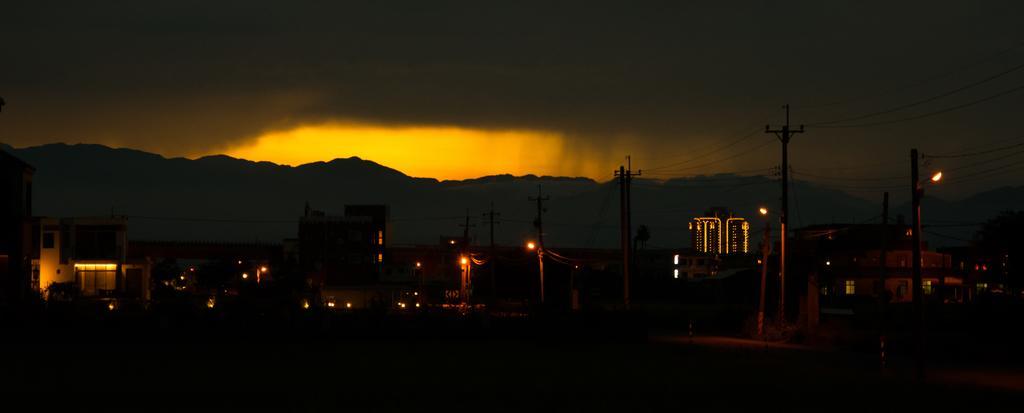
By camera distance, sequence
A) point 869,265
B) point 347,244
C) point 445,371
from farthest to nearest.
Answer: point 347,244 < point 869,265 < point 445,371

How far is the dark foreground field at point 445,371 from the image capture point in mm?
22859

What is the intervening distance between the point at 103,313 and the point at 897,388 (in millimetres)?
29717

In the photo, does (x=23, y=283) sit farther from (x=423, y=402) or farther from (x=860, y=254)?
(x=860, y=254)

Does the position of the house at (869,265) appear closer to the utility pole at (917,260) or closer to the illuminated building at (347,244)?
the illuminated building at (347,244)

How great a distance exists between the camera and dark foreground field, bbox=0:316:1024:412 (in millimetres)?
22859

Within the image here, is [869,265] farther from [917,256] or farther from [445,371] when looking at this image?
[445,371]

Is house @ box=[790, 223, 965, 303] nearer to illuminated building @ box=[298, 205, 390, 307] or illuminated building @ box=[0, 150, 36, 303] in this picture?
illuminated building @ box=[298, 205, 390, 307]

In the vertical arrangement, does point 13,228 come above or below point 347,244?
below

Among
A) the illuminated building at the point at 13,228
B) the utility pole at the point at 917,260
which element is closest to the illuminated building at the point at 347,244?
the illuminated building at the point at 13,228

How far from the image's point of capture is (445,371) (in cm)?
3027

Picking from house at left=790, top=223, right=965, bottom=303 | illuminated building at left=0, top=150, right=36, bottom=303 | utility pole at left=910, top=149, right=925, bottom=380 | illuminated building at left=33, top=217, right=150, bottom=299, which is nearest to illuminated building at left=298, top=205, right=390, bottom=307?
illuminated building at left=33, top=217, right=150, bottom=299

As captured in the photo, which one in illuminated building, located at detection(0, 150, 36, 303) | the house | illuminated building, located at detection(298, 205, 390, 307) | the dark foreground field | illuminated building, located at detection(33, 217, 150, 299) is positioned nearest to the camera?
the dark foreground field

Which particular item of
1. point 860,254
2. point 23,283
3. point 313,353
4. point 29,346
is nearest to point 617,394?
point 313,353

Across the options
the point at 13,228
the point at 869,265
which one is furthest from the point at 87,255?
the point at 869,265
